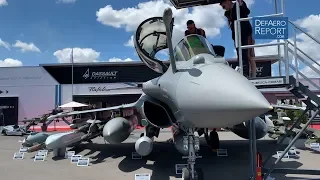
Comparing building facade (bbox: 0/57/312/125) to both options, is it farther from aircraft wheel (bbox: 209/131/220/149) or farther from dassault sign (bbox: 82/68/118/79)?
aircraft wheel (bbox: 209/131/220/149)

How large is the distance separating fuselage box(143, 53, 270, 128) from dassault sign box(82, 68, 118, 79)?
84.9 feet

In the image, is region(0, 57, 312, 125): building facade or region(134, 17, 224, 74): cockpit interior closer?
region(134, 17, 224, 74): cockpit interior

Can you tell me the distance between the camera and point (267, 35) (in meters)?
5.48

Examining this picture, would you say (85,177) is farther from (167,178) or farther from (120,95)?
(120,95)

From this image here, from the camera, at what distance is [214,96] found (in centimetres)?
375

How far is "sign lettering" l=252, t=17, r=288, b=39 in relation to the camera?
5449mm

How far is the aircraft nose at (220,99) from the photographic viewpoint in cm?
353

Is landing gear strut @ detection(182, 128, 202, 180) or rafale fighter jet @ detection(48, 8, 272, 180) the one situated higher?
rafale fighter jet @ detection(48, 8, 272, 180)

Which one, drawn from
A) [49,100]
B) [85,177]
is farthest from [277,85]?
[49,100]

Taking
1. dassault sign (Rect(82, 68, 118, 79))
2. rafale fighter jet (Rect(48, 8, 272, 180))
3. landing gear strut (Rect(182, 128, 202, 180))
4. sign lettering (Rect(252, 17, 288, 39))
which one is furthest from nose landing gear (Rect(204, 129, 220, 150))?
dassault sign (Rect(82, 68, 118, 79))

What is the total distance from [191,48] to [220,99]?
221cm

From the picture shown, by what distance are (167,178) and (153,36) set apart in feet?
13.1

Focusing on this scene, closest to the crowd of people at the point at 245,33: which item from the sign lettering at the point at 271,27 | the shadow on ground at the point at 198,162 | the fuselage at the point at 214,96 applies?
the sign lettering at the point at 271,27

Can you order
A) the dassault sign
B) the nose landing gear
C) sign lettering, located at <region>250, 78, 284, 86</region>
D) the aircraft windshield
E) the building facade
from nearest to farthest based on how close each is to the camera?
the aircraft windshield, sign lettering, located at <region>250, 78, 284, 86</region>, the nose landing gear, the building facade, the dassault sign
